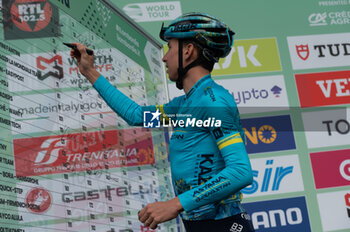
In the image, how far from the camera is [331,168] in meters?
3.90

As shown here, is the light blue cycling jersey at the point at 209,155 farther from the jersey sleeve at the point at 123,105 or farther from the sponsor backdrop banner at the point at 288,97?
the sponsor backdrop banner at the point at 288,97

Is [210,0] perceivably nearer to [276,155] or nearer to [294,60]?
[294,60]

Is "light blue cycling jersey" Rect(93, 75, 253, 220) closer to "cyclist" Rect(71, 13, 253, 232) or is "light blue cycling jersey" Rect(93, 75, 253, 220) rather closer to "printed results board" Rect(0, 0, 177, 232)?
"cyclist" Rect(71, 13, 253, 232)

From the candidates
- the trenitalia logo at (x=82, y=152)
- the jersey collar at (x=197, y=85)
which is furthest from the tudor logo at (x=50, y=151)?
the jersey collar at (x=197, y=85)

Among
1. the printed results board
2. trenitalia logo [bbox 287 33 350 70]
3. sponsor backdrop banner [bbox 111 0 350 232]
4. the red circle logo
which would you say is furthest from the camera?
trenitalia logo [bbox 287 33 350 70]

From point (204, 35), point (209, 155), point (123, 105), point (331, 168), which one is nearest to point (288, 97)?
point (331, 168)

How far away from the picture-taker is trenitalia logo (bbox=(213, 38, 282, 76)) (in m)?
3.96

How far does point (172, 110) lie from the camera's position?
174 centimetres

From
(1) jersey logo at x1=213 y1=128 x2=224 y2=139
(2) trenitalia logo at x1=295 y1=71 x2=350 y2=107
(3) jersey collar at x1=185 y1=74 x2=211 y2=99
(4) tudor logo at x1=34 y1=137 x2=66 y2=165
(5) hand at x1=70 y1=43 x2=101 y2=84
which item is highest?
(2) trenitalia logo at x1=295 y1=71 x2=350 y2=107

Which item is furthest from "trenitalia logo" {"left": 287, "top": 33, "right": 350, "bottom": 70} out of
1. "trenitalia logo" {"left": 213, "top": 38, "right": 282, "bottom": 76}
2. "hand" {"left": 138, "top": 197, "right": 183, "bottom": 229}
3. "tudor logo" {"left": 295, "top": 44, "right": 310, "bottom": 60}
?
"hand" {"left": 138, "top": 197, "right": 183, "bottom": 229}

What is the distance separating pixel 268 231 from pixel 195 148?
2.54 m

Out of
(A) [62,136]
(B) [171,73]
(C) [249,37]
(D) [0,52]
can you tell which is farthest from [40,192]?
(C) [249,37]

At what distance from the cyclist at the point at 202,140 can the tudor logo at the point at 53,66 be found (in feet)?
0.31

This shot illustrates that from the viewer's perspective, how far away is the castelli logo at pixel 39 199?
56.6 inches
